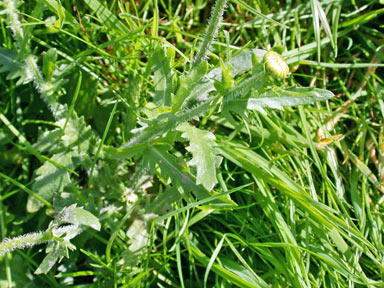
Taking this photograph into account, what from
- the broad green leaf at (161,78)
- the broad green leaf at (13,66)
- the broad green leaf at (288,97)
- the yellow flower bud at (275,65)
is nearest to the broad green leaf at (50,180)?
the broad green leaf at (13,66)

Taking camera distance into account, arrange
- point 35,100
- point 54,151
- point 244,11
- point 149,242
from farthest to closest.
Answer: point 244,11 → point 35,100 → point 149,242 → point 54,151

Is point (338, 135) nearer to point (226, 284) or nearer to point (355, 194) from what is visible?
point (355, 194)

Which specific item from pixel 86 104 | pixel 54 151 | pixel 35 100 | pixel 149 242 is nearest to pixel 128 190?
pixel 149 242

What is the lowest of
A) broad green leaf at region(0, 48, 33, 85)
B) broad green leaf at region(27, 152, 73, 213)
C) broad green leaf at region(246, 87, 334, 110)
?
broad green leaf at region(27, 152, 73, 213)

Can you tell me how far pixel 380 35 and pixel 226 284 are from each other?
2496 millimetres

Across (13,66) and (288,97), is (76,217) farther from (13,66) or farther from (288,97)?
(288,97)

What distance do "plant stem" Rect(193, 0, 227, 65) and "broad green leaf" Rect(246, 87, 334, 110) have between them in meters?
0.37

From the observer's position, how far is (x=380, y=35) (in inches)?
136

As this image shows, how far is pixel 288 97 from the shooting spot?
219cm

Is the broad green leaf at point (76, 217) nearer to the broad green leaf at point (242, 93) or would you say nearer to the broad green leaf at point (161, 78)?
the broad green leaf at point (161, 78)

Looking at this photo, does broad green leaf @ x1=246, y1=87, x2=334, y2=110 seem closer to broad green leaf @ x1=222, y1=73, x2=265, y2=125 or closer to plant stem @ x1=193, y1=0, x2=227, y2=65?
broad green leaf @ x1=222, y1=73, x2=265, y2=125

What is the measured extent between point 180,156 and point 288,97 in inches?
35.7

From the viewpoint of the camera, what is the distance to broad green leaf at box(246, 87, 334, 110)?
214 centimetres

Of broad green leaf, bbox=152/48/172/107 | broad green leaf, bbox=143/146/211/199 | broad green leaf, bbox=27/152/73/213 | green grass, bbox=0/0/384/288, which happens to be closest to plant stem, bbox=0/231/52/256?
green grass, bbox=0/0/384/288
